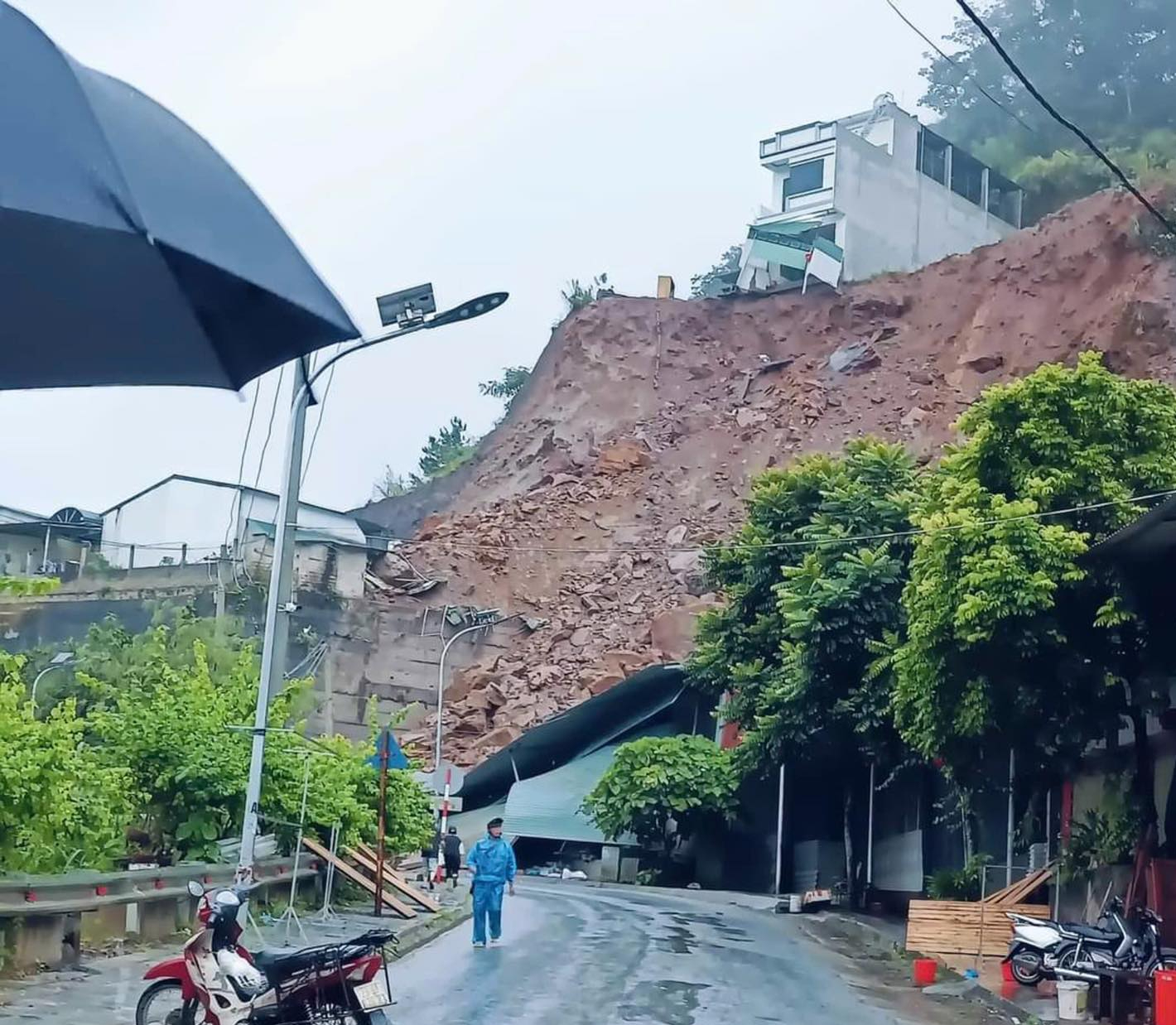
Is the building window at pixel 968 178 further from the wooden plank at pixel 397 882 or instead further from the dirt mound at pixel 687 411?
the wooden plank at pixel 397 882

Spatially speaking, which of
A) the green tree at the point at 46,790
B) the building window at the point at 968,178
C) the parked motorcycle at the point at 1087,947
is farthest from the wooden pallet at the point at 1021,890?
the building window at the point at 968,178

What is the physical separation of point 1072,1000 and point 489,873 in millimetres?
6733

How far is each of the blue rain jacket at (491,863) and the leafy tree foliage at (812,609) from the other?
25.9 feet

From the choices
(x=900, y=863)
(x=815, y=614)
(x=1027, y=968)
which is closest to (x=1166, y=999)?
(x=1027, y=968)

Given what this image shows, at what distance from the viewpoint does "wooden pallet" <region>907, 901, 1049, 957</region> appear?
18.8 metres

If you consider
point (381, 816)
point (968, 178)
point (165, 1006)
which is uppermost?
point (968, 178)

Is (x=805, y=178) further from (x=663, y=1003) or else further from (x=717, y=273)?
(x=663, y=1003)

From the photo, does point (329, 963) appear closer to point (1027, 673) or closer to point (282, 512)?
point (282, 512)

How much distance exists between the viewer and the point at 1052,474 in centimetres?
1689

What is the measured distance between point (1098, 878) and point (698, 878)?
23432 millimetres

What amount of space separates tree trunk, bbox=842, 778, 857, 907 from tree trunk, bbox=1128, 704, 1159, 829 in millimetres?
14489

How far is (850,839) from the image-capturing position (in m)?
30.8

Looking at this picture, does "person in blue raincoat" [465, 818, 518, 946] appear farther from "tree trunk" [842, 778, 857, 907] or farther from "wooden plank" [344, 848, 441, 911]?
"tree trunk" [842, 778, 857, 907]

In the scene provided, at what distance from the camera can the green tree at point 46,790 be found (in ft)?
39.3
